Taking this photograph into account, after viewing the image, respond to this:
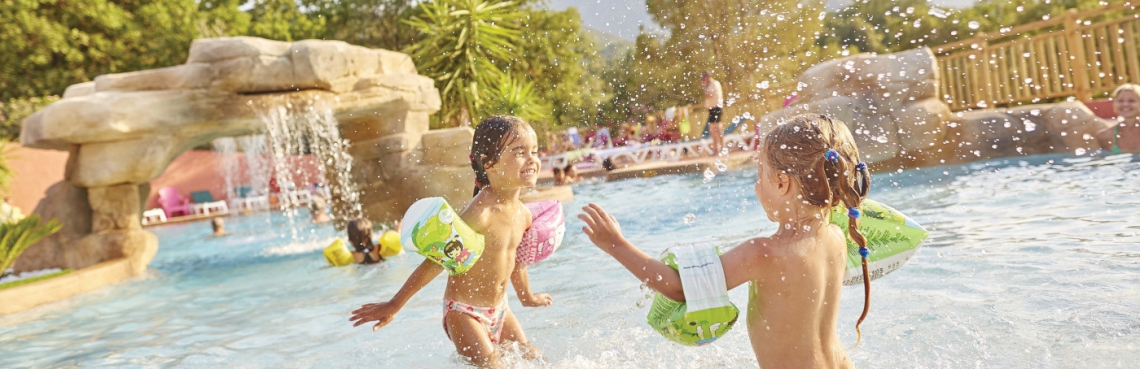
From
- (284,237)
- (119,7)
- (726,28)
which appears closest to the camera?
(726,28)

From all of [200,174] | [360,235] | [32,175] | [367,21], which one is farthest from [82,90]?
[367,21]

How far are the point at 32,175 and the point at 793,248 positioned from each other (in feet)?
72.3

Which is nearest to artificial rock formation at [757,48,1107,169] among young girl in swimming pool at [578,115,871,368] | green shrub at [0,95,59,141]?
young girl in swimming pool at [578,115,871,368]

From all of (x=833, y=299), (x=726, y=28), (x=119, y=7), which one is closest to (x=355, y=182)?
(x=726, y=28)

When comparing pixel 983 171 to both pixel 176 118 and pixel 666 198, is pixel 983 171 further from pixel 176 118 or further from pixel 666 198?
pixel 176 118

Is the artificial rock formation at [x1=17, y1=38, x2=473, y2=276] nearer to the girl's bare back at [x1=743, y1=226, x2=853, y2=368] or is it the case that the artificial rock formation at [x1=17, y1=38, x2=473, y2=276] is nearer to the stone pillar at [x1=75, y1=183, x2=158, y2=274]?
the stone pillar at [x1=75, y1=183, x2=158, y2=274]

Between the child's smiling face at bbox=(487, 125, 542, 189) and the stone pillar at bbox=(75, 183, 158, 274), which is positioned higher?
the child's smiling face at bbox=(487, 125, 542, 189)

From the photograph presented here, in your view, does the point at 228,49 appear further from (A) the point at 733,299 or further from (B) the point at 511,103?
(B) the point at 511,103

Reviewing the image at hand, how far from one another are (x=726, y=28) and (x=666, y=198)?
309cm

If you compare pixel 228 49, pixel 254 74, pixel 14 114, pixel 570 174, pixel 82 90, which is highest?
pixel 14 114

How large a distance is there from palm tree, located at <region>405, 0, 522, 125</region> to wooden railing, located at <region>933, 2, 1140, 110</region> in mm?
7986

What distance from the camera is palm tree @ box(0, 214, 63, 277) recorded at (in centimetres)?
684

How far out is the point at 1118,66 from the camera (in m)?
10.7

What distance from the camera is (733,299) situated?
434cm
